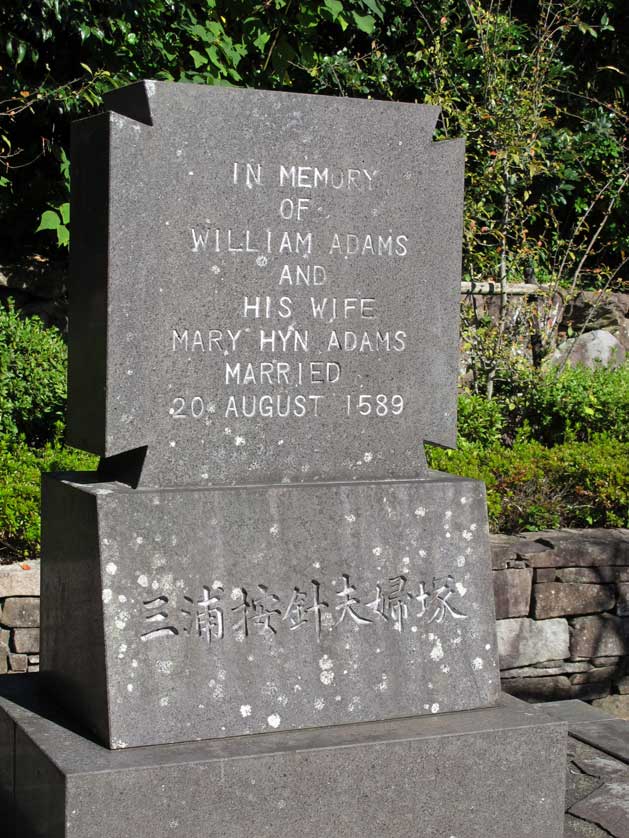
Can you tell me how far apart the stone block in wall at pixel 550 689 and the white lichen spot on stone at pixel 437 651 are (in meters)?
1.91

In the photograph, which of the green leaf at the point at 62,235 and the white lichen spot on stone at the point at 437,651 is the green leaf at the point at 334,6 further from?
the white lichen spot on stone at the point at 437,651

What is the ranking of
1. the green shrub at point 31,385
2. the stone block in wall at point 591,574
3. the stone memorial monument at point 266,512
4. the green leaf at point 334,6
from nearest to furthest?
the stone memorial monument at point 266,512
the stone block in wall at point 591,574
the green shrub at point 31,385
the green leaf at point 334,6

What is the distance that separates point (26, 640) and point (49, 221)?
3.25 meters

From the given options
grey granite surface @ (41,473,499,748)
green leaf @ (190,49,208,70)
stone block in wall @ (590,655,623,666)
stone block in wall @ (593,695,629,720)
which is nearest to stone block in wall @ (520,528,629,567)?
stone block in wall @ (590,655,623,666)

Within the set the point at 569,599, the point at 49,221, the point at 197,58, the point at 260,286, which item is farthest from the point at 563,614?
the point at 197,58

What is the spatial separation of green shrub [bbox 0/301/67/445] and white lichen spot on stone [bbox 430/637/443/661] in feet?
11.2

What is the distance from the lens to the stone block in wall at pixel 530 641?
4746 mm

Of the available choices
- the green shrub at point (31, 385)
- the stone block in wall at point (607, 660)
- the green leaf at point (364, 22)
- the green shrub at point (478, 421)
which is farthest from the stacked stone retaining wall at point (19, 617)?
the green leaf at point (364, 22)

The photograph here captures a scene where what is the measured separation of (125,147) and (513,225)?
5751mm

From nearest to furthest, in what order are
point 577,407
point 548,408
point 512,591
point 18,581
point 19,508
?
point 18,581, point 19,508, point 512,591, point 577,407, point 548,408

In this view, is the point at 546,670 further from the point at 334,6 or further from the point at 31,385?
the point at 334,6

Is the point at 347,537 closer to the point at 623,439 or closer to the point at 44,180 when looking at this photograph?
the point at 623,439

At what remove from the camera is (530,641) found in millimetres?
4785

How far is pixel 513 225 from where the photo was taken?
316 inches
